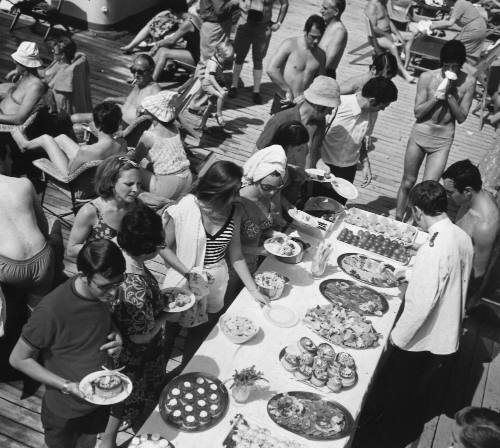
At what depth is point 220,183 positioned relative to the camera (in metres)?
3.55

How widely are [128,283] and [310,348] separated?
122 centimetres

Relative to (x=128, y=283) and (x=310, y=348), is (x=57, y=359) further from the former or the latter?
(x=310, y=348)

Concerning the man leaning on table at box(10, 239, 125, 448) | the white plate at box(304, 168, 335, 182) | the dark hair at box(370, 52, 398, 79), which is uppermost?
the dark hair at box(370, 52, 398, 79)

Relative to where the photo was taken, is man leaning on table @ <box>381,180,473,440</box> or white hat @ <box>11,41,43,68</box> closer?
man leaning on table @ <box>381,180,473,440</box>

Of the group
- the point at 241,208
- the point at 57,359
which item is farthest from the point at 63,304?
the point at 241,208

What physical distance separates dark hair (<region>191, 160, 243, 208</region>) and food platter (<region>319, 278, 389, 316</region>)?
115 centimetres

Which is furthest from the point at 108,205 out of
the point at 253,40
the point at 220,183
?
the point at 253,40

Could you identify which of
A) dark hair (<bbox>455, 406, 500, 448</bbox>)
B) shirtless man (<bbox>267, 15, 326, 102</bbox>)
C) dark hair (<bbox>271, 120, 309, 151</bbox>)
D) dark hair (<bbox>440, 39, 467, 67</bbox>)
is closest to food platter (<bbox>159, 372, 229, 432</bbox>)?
dark hair (<bbox>455, 406, 500, 448</bbox>)

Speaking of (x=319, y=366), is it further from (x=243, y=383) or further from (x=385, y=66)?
(x=385, y=66)

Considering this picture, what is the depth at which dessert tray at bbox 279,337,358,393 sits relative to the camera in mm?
3365

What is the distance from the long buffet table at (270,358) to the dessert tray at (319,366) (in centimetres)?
4

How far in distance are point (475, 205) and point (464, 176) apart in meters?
0.30

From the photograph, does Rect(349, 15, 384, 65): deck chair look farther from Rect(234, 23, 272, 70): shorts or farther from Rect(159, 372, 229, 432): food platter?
Rect(159, 372, 229, 432): food platter

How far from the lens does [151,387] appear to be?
3645mm
